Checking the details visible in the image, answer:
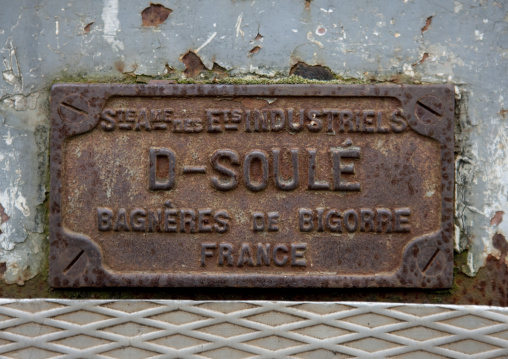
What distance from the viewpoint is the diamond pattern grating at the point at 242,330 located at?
1341mm

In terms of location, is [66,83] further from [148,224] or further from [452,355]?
[452,355]

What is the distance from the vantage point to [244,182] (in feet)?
4.51

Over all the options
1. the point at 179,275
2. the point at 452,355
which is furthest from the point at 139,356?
the point at 452,355

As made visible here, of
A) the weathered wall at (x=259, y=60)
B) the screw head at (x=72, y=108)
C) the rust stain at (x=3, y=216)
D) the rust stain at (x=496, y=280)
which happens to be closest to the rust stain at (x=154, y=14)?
the weathered wall at (x=259, y=60)

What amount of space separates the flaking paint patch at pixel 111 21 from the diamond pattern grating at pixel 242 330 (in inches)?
33.0

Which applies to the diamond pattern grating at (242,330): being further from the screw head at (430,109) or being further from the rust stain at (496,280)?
the screw head at (430,109)

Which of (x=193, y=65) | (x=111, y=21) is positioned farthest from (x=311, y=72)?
(x=111, y=21)

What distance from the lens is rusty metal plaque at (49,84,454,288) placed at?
136cm

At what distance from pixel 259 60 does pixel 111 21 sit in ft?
1.62

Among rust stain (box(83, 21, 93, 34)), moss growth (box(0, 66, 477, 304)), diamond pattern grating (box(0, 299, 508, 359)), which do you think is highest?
rust stain (box(83, 21, 93, 34))

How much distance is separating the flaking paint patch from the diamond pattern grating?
84 cm

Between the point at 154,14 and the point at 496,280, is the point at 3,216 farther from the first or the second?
the point at 496,280

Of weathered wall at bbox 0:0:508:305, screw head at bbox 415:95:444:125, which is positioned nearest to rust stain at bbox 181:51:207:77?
weathered wall at bbox 0:0:508:305

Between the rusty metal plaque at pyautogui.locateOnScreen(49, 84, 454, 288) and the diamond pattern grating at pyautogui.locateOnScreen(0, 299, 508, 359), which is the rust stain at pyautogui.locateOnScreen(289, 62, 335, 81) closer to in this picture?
the rusty metal plaque at pyautogui.locateOnScreen(49, 84, 454, 288)
